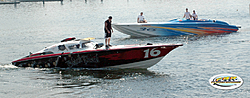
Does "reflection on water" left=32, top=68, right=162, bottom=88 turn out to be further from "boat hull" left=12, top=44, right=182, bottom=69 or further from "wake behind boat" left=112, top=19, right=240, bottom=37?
"wake behind boat" left=112, top=19, right=240, bottom=37

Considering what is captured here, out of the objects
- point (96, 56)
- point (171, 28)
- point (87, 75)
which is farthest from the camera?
point (171, 28)

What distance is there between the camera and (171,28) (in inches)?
1135

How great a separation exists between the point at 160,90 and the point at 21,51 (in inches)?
556

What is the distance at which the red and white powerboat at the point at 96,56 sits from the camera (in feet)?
55.0

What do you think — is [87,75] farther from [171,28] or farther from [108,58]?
[171,28]

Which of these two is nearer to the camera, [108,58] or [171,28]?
[108,58]

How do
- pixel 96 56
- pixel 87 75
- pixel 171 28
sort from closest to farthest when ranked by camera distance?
pixel 87 75, pixel 96 56, pixel 171 28

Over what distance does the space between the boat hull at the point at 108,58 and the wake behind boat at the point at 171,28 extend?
38.2ft

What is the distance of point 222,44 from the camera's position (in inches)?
969

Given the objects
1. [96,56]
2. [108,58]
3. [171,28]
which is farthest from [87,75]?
[171,28]

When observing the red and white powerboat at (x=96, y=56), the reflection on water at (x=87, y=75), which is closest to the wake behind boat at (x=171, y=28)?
the red and white powerboat at (x=96, y=56)

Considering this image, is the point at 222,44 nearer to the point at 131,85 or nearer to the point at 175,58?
the point at 175,58

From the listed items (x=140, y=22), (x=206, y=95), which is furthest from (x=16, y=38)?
(x=206, y=95)

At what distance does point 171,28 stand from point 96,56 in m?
13.1
